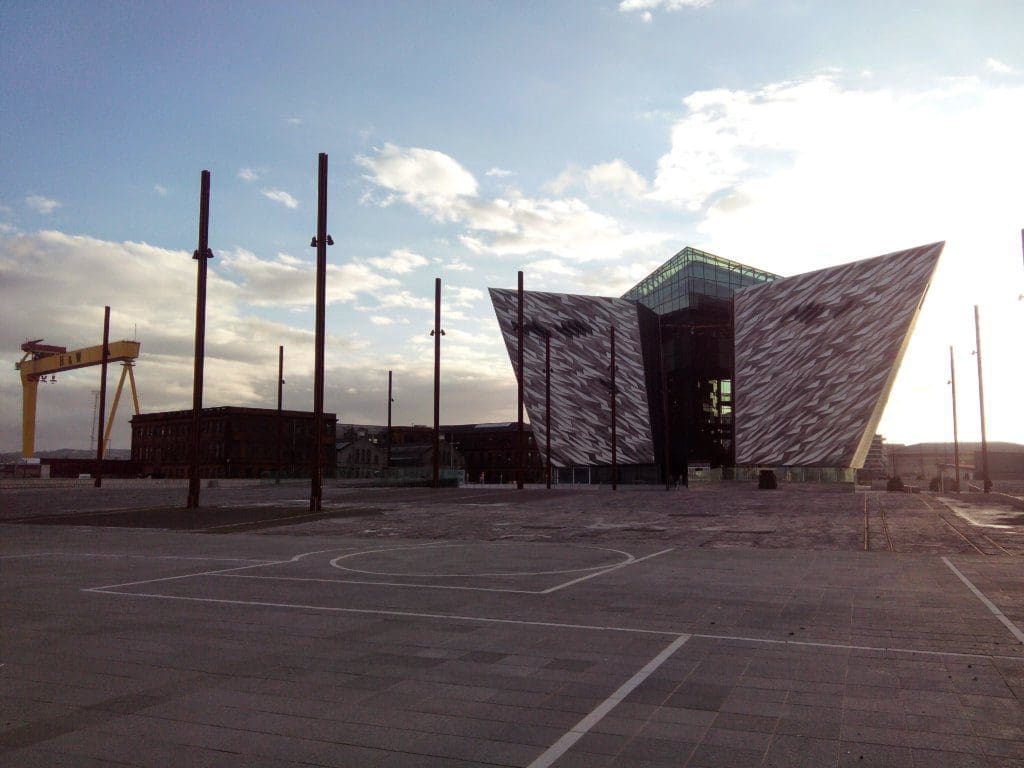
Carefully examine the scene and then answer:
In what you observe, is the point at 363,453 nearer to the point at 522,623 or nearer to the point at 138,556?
the point at 138,556

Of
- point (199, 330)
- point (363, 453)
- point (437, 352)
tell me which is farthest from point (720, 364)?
point (363, 453)

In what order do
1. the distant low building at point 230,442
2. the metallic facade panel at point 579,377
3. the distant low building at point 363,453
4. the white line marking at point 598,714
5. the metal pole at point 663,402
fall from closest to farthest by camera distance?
the white line marking at point 598,714
the metallic facade panel at point 579,377
the metal pole at point 663,402
the distant low building at point 230,442
the distant low building at point 363,453

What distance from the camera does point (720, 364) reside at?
82.2 metres

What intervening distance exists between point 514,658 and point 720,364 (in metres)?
79.2

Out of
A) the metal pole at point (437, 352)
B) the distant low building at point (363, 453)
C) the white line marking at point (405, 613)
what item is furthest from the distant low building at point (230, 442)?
the white line marking at point (405, 613)

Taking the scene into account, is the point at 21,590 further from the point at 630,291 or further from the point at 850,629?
the point at 630,291

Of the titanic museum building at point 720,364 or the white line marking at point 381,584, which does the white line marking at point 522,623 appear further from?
the titanic museum building at point 720,364

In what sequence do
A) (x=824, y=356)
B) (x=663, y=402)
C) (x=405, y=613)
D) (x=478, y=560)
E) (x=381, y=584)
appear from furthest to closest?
1. (x=663, y=402)
2. (x=824, y=356)
3. (x=478, y=560)
4. (x=381, y=584)
5. (x=405, y=613)

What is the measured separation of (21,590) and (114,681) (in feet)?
19.4

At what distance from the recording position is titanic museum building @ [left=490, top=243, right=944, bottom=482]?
60.1 metres

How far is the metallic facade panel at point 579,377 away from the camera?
70.0 meters

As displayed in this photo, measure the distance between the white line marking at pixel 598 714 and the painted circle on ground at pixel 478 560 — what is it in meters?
5.75

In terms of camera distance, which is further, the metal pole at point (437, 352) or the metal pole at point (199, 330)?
the metal pole at point (437, 352)

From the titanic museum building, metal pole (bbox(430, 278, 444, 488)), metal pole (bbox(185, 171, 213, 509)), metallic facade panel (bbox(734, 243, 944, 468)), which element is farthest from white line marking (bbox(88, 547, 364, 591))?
metallic facade panel (bbox(734, 243, 944, 468))
